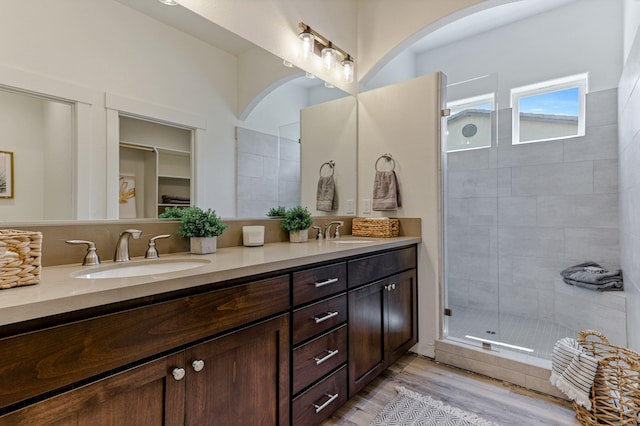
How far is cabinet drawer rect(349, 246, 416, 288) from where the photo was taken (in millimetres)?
1592

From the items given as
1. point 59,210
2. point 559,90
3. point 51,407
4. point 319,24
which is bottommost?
point 51,407

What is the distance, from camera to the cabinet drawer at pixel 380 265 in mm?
1592

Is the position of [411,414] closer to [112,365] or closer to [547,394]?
[547,394]

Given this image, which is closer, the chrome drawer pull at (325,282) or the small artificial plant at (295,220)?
the chrome drawer pull at (325,282)

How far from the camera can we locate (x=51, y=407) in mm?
681

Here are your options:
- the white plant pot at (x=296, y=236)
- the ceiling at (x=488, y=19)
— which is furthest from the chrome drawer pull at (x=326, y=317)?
the ceiling at (x=488, y=19)

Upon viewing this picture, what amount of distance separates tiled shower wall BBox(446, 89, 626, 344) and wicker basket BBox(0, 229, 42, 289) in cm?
222

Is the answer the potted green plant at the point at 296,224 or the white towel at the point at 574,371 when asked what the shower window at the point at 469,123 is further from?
the white towel at the point at 574,371

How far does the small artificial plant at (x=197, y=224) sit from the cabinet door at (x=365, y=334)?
72 cm

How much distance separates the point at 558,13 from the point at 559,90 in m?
0.68

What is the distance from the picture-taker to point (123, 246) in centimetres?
121

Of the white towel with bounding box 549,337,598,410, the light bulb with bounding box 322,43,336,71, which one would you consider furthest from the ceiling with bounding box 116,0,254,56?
the white towel with bounding box 549,337,598,410

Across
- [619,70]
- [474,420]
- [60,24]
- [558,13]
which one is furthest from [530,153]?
[60,24]

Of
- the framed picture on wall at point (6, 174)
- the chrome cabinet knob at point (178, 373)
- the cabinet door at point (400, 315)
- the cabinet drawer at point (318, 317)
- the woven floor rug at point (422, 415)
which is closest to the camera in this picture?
the chrome cabinet knob at point (178, 373)
